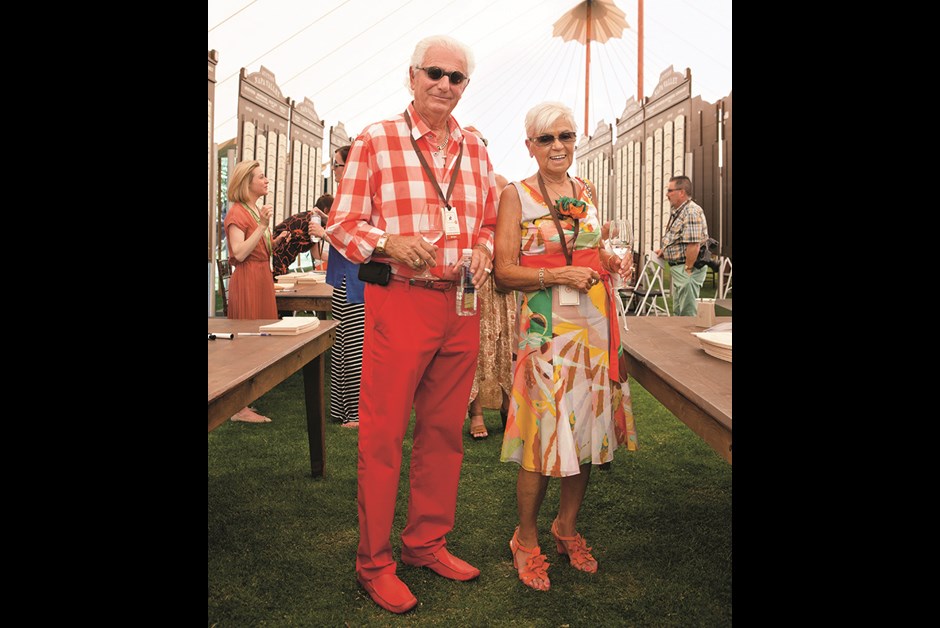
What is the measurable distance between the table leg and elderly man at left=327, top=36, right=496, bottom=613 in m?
1.16

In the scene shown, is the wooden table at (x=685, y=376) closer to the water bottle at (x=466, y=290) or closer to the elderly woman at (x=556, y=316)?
the elderly woman at (x=556, y=316)

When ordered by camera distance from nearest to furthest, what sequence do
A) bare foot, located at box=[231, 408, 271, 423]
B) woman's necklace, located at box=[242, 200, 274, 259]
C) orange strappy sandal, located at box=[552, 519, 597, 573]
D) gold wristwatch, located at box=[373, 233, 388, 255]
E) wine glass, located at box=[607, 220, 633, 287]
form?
gold wristwatch, located at box=[373, 233, 388, 255] < wine glass, located at box=[607, 220, 633, 287] < orange strappy sandal, located at box=[552, 519, 597, 573] < woman's necklace, located at box=[242, 200, 274, 259] < bare foot, located at box=[231, 408, 271, 423]

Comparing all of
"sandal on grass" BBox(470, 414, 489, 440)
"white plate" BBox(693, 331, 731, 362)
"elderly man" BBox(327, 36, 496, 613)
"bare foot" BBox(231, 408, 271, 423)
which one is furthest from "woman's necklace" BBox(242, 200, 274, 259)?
"white plate" BBox(693, 331, 731, 362)

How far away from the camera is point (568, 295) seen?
1.96m

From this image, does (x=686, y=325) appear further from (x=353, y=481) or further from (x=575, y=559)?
(x=353, y=481)

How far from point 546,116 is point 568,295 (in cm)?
55

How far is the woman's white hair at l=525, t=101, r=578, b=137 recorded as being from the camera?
6.42ft

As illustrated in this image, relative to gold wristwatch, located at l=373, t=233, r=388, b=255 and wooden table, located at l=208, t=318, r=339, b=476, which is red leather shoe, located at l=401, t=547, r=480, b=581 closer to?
wooden table, located at l=208, t=318, r=339, b=476

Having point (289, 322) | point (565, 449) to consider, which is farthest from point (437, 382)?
point (289, 322)

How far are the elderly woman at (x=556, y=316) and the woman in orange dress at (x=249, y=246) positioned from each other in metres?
2.27

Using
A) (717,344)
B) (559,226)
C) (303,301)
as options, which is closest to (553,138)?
(559,226)

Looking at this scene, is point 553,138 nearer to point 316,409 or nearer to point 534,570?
point 534,570

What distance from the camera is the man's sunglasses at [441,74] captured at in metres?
1.79
